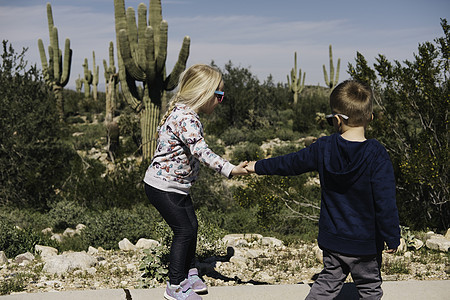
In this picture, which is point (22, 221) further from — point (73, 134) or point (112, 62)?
point (112, 62)

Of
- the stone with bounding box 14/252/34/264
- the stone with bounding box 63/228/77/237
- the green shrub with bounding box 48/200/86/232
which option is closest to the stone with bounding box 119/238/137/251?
the stone with bounding box 14/252/34/264

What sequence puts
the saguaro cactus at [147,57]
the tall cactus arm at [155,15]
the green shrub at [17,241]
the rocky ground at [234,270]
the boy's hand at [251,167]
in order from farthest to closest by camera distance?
1. the tall cactus arm at [155,15]
2. the saguaro cactus at [147,57]
3. the green shrub at [17,241]
4. the rocky ground at [234,270]
5. the boy's hand at [251,167]

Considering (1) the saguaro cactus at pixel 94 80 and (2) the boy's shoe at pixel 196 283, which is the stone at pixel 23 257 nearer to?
(2) the boy's shoe at pixel 196 283

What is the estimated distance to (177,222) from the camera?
3.20m

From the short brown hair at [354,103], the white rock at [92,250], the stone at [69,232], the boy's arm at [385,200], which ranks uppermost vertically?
the short brown hair at [354,103]

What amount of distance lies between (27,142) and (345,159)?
27.5 feet

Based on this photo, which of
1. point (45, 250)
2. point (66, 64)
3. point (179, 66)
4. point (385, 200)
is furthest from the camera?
point (66, 64)

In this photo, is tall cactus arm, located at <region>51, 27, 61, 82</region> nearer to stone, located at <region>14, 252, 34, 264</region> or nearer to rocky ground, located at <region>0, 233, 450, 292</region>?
stone, located at <region>14, 252, 34, 264</region>

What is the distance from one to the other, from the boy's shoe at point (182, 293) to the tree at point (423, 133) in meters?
4.32

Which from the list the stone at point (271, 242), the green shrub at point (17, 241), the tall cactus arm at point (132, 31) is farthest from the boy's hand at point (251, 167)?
the tall cactus arm at point (132, 31)

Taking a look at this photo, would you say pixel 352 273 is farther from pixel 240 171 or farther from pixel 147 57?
pixel 147 57

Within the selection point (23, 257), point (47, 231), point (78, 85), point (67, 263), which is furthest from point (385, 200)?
point (78, 85)

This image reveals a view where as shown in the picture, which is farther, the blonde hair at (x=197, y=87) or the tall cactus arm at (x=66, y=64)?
the tall cactus arm at (x=66, y=64)

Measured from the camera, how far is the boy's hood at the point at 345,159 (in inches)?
101
